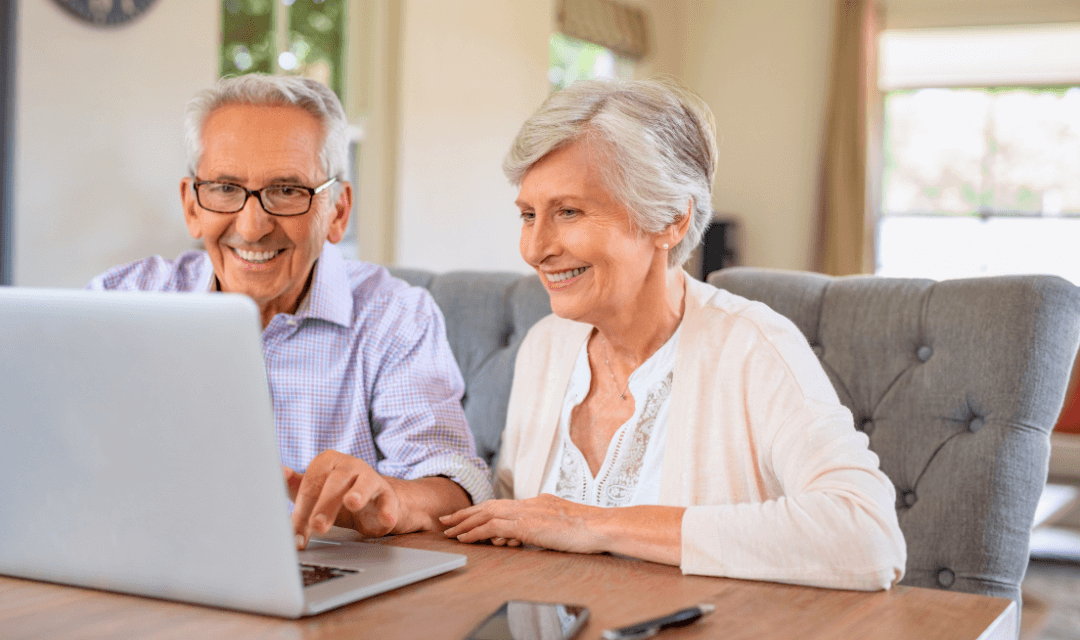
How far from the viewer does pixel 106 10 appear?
3646 mm

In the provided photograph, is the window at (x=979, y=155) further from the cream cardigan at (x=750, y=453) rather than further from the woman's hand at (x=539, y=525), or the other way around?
the woman's hand at (x=539, y=525)

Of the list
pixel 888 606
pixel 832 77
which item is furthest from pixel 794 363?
pixel 832 77

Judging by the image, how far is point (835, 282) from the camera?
1.75 m

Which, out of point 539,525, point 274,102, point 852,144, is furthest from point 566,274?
point 852,144

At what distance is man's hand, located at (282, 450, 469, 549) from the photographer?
3.62ft

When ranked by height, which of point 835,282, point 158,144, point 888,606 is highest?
point 158,144

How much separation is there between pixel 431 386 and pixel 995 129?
6338mm

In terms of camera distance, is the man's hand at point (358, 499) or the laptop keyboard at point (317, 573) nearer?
the laptop keyboard at point (317, 573)

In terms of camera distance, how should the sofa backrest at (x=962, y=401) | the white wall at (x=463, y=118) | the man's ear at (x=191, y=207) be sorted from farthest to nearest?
the white wall at (x=463, y=118) < the man's ear at (x=191, y=207) < the sofa backrest at (x=962, y=401)

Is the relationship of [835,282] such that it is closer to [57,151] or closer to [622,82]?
[622,82]

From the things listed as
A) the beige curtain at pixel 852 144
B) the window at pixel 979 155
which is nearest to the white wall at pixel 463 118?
the beige curtain at pixel 852 144

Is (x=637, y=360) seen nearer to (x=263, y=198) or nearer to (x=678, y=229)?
(x=678, y=229)

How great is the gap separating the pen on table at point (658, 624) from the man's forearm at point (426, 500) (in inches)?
18.1

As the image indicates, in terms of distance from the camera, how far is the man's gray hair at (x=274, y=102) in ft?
5.13
